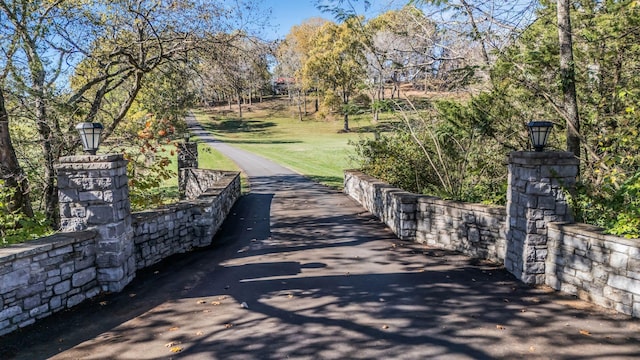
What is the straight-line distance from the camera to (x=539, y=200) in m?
6.18

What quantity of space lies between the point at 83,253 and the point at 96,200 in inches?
30.7

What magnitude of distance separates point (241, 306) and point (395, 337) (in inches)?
82.6

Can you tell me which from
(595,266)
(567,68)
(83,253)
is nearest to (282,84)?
(567,68)

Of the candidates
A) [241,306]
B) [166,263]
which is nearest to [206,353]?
[241,306]

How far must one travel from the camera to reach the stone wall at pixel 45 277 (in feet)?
16.6

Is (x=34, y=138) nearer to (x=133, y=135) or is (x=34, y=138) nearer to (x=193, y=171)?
(x=133, y=135)

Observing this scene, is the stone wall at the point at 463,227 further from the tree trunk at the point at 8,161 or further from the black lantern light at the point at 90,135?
the tree trunk at the point at 8,161

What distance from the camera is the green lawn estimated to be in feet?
82.3

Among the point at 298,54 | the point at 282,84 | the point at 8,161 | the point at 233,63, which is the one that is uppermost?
the point at 298,54

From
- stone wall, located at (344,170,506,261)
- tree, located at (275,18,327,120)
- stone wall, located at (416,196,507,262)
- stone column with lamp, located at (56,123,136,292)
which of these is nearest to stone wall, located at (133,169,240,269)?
stone column with lamp, located at (56,123,136,292)

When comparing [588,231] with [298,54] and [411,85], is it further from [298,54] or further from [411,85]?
[298,54]

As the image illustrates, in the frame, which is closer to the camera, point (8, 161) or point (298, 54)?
point (8, 161)

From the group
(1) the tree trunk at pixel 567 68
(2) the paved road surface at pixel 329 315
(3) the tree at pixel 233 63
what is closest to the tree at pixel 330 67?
(3) the tree at pixel 233 63

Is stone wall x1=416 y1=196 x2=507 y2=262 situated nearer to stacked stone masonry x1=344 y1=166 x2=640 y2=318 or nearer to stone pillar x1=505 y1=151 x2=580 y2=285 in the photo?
stacked stone masonry x1=344 y1=166 x2=640 y2=318
